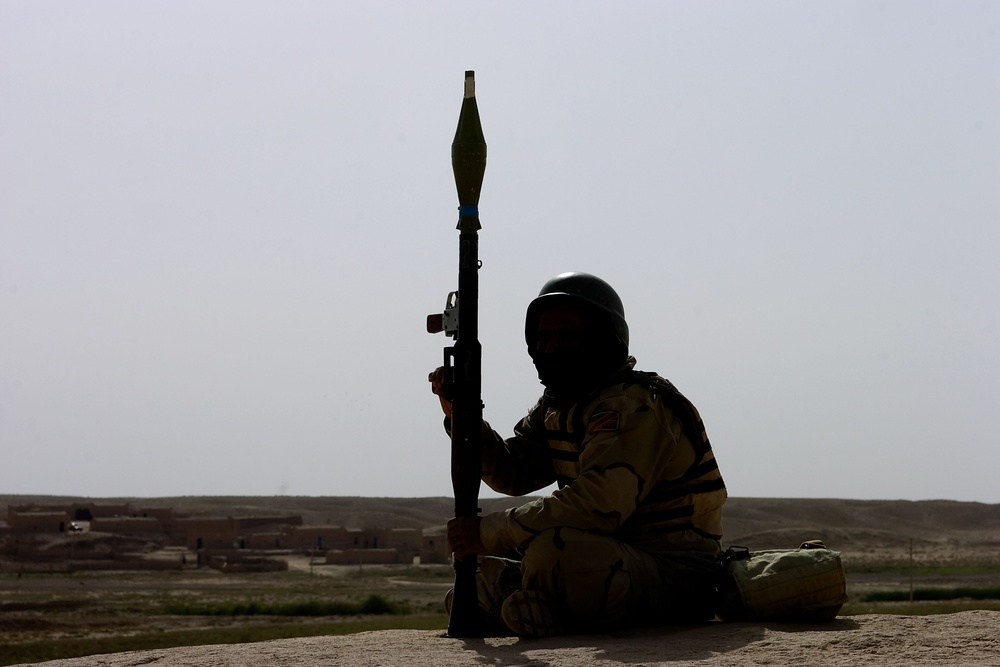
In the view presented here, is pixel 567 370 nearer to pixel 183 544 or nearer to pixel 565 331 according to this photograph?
pixel 565 331

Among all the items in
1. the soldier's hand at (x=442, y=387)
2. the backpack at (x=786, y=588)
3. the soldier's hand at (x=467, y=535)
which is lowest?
the backpack at (x=786, y=588)

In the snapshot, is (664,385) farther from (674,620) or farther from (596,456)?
(674,620)

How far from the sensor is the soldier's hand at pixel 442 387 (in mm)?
6293

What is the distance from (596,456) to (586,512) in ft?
0.81

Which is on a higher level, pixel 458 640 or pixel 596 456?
pixel 596 456

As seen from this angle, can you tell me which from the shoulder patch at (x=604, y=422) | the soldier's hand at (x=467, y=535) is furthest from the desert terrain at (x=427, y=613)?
the shoulder patch at (x=604, y=422)

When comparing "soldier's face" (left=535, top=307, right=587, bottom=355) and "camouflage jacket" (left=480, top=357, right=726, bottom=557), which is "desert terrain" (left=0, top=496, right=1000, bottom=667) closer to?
"camouflage jacket" (left=480, top=357, right=726, bottom=557)

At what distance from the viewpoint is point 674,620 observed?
5641 mm

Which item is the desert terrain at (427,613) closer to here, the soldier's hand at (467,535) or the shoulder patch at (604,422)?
the soldier's hand at (467,535)

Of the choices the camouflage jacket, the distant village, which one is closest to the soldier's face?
the camouflage jacket

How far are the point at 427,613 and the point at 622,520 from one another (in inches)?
974

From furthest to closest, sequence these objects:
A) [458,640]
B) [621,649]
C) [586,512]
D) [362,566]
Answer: [362,566], [458,640], [586,512], [621,649]

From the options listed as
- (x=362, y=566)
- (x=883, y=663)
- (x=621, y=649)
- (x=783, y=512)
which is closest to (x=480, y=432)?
(x=621, y=649)

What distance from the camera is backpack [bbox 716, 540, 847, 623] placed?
17.9 feet
